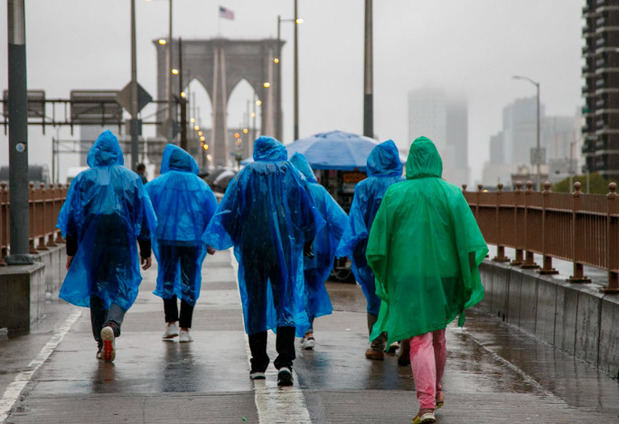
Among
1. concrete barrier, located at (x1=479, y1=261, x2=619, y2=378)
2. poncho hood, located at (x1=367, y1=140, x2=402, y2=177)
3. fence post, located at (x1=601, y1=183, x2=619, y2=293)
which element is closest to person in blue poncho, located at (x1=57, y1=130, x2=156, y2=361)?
poncho hood, located at (x1=367, y1=140, x2=402, y2=177)

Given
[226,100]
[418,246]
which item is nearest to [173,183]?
[418,246]

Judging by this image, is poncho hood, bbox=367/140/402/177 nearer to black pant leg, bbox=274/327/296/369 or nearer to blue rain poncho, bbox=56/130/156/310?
blue rain poncho, bbox=56/130/156/310

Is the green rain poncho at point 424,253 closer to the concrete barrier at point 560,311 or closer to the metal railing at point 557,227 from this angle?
the concrete barrier at point 560,311

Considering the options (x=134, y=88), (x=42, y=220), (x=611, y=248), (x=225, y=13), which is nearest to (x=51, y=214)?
(x=42, y=220)

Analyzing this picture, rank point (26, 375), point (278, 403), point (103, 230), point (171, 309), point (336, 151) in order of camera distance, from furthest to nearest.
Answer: point (336, 151) < point (171, 309) < point (103, 230) < point (26, 375) < point (278, 403)

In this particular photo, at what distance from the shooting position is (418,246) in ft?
24.3

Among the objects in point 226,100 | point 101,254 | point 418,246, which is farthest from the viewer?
point 226,100

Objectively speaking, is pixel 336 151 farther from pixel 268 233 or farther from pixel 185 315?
pixel 268 233

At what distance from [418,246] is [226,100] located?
447 ft

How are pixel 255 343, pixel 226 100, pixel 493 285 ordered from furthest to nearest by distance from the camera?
pixel 226 100 → pixel 493 285 → pixel 255 343

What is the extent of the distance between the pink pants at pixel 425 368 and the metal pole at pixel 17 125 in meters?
7.11

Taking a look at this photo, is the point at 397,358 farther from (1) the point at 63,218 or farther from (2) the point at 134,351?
(1) the point at 63,218

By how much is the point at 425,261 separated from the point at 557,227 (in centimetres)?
511

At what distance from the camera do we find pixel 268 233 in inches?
343
